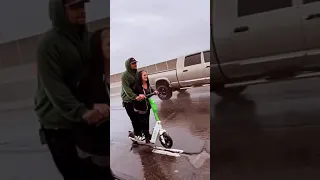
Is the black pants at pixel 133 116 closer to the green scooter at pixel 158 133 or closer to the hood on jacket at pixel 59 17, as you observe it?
the green scooter at pixel 158 133

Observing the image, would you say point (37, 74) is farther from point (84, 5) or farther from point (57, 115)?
point (84, 5)

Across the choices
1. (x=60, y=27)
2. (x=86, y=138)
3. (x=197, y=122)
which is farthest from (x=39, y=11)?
(x=197, y=122)

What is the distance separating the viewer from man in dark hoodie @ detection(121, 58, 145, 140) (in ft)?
4.38

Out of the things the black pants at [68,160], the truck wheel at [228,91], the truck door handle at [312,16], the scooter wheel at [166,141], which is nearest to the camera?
the truck door handle at [312,16]

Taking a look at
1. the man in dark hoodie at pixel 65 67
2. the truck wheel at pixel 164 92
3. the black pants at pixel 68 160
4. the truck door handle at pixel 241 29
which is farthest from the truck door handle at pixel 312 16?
the black pants at pixel 68 160

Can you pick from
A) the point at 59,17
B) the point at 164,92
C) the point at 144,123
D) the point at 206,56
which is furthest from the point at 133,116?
the point at 59,17

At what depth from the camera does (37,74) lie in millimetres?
1413

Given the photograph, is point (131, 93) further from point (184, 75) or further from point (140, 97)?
point (184, 75)

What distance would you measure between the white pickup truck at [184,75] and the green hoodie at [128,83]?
71 millimetres

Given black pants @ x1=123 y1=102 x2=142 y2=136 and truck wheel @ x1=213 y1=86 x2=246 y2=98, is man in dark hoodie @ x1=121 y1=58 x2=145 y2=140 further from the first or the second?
truck wheel @ x1=213 y1=86 x2=246 y2=98

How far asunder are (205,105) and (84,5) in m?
0.64

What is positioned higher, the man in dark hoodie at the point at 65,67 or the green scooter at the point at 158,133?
the man in dark hoodie at the point at 65,67

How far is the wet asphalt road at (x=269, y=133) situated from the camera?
1.14m

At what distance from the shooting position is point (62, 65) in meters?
1.38
